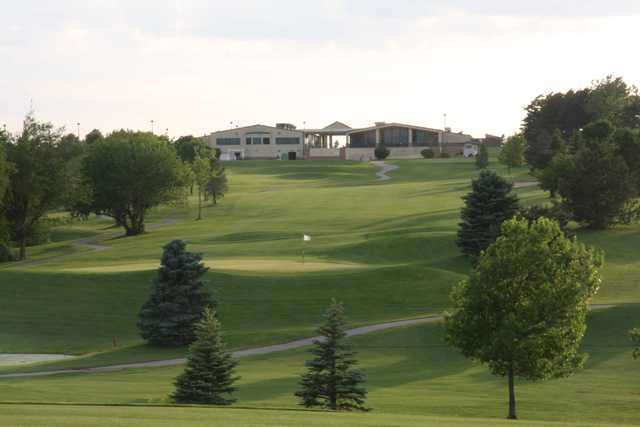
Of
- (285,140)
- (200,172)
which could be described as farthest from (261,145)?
(200,172)

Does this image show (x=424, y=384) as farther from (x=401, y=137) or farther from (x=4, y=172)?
(x=401, y=137)

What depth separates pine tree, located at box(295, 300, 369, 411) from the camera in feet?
97.1

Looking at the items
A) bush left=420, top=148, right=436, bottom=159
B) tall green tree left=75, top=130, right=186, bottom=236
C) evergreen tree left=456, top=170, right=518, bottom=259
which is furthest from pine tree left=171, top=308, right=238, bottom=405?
bush left=420, top=148, right=436, bottom=159

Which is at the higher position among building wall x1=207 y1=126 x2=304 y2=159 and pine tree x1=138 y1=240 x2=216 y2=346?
building wall x1=207 y1=126 x2=304 y2=159

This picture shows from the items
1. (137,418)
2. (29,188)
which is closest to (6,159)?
(29,188)

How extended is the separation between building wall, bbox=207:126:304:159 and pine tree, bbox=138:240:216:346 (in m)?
138

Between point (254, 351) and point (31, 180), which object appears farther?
point (31, 180)

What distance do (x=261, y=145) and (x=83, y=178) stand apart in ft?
329

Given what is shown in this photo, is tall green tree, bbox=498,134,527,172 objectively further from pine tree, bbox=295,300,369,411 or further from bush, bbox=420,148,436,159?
pine tree, bbox=295,300,369,411

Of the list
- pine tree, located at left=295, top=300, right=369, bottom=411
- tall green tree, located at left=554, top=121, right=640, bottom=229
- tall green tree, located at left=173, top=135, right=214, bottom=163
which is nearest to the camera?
pine tree, located at left=295, top=300, right=369, bottom=411

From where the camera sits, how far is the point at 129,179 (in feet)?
289

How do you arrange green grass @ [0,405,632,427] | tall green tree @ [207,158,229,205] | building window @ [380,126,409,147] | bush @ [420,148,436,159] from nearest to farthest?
green grass @ [0,405,632,427], tall green tree @ [207,158,229,205], bush @ [420,148,436,159], building window @ [380,126,409,147]

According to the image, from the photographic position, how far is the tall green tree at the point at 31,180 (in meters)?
77.6

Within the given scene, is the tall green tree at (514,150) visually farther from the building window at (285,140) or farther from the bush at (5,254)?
the building window at (285,140)
